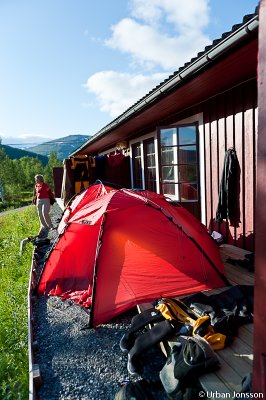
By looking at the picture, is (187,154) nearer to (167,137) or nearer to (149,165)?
(167,137)

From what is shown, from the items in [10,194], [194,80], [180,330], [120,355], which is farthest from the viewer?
[10,194]

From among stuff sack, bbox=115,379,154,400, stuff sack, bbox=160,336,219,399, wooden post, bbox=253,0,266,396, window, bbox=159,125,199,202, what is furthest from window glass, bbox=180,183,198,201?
wooden post, bbox=253,0,266,396

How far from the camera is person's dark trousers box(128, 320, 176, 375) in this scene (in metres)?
2.26

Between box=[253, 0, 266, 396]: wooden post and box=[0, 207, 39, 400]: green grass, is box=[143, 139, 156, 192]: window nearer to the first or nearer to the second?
box=[0, 207, 39, 400]: green grass

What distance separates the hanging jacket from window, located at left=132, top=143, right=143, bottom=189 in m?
4.17

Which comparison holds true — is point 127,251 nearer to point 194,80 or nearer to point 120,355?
point 120,355

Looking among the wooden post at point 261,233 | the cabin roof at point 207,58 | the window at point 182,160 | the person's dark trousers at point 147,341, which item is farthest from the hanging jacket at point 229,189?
the wooden post at point 261,233

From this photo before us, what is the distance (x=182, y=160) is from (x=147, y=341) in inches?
153

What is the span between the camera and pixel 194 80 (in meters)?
3.55

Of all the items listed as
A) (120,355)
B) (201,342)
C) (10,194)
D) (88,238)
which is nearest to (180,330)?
(201,342)

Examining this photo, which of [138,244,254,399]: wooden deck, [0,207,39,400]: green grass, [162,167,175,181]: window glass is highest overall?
[162,167,175,181]: window glass

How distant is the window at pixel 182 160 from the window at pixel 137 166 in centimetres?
278

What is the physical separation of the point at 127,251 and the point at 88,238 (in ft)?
2.95

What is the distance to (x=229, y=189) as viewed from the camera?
4.39 m
